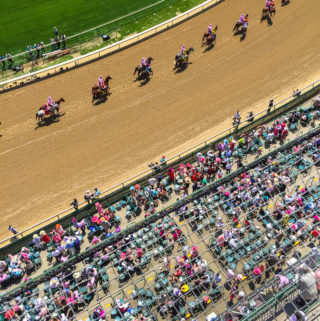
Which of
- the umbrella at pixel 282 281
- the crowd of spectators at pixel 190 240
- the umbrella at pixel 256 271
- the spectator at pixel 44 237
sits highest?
the spectator at pixel 44 237

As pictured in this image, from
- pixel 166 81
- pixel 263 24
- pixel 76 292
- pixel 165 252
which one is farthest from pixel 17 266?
pixel 263 24

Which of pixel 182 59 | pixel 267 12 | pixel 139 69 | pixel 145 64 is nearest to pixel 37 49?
pixel 139 69

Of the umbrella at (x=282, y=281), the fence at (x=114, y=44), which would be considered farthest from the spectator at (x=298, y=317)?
the fence at (x=114, y=44)

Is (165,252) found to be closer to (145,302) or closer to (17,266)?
(145,302)

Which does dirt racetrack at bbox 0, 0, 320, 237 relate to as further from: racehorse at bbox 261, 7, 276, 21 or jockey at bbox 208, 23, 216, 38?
jockey at bbox 208, 23, 216, 38

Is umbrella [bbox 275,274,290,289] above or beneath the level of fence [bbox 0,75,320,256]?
beneath

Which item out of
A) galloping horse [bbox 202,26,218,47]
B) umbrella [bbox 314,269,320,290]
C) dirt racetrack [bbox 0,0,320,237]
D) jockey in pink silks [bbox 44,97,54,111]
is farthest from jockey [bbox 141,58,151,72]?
umbrella [bbox 314,269,320,290]

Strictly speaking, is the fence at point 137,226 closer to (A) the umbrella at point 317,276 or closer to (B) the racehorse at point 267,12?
(A) the umbrella at point 317,276
